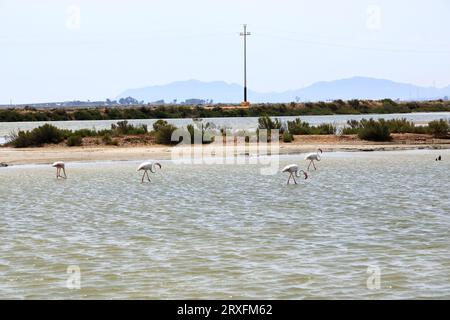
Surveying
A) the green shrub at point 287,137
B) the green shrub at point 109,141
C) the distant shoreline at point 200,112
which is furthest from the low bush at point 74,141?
the distant shoreline at point 200,112

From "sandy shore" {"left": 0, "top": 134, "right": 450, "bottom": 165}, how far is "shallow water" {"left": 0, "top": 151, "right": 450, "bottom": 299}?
23.1 feet

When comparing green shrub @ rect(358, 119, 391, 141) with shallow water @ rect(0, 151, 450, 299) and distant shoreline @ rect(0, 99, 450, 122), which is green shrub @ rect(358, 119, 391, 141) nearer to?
shallow water @ rect(0, 151, 450, 299)

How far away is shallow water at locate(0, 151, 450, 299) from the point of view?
958 cm

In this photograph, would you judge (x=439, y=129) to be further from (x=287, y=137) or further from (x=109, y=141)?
(x=109, y=141)

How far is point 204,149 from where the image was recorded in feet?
108

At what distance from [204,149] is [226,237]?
20.1 m

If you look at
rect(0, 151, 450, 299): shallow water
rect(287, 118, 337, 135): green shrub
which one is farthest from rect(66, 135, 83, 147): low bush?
rect(0, 151, 450, 299): shallow water

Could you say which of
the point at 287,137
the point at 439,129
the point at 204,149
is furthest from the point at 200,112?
the point at 204,149

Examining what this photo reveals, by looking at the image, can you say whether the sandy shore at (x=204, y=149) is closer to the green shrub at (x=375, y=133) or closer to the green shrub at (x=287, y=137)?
the green shrub at (x=287, y=137)

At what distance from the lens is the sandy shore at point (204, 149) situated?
3050 centimetres

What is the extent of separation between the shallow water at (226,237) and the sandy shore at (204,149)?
7039mm

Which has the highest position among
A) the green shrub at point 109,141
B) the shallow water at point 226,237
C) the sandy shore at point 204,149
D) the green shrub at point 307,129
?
the green shrub at point 307,129

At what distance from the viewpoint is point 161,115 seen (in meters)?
87.9
